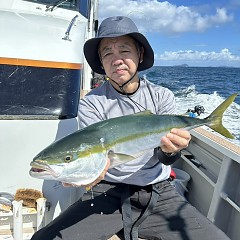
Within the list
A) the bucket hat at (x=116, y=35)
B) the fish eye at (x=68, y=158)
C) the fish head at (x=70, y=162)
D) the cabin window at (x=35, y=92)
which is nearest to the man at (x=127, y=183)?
the bucket hat at (x=116, y=35)

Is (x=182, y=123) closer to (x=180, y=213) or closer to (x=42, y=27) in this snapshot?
(x=180, y=213)

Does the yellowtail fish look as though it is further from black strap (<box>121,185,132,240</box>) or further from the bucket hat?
the bucket hat

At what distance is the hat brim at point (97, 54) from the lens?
8.34 feet

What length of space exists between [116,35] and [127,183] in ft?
3.74

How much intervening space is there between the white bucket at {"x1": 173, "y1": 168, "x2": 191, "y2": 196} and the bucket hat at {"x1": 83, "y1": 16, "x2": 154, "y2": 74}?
157 centimetres

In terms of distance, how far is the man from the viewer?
7.66 ft

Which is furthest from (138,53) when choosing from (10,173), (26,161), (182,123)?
(10,173)

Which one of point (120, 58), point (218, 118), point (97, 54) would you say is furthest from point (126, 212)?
point (97, 54)

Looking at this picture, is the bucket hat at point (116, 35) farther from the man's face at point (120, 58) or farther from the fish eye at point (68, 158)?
the fish eye at point (68, 158)

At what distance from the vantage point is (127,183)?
2.56 metres

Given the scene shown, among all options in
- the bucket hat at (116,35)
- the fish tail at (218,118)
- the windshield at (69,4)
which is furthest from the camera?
the windshield at (69,4)

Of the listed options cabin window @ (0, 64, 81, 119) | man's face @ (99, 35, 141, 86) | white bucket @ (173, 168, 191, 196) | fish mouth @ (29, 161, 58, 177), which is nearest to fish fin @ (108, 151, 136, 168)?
fish mouth @ (29, 161, 58, 177)

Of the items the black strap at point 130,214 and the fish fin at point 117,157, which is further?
the black strap at point 130,214

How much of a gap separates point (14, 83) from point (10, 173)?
31.2 inches
